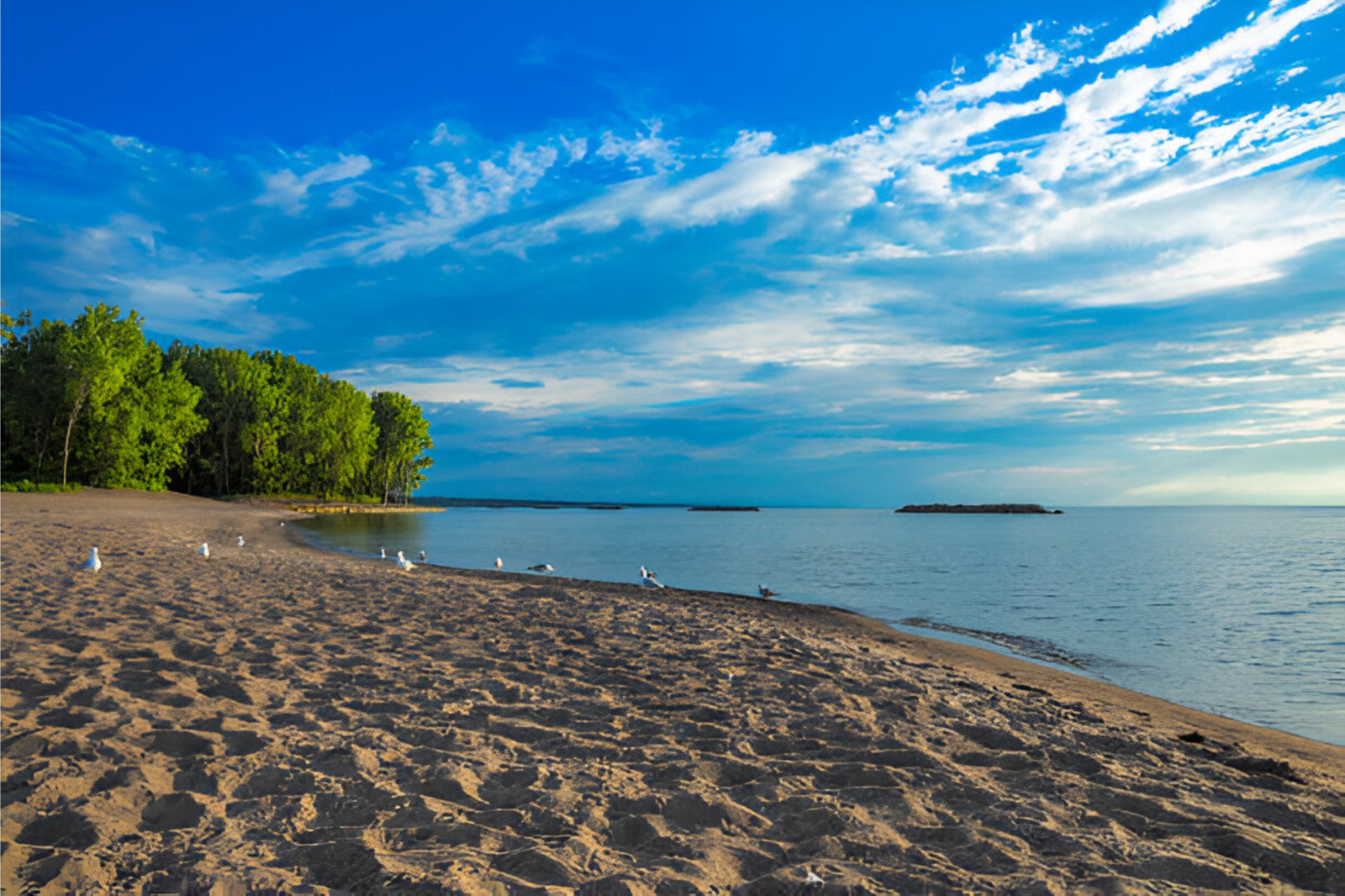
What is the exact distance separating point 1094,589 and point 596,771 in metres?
20.1

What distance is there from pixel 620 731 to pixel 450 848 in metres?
2.13

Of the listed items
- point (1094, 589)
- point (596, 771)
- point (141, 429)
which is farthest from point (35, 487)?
point (1094, 589)

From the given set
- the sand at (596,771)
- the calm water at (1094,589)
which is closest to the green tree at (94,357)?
the calm water at (1094,589)

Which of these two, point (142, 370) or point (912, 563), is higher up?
point (142, 370)

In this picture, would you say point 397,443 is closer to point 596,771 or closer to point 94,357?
point 94,357

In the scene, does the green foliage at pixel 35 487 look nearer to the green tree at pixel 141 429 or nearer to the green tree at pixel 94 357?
the green tree at pixel 94 357

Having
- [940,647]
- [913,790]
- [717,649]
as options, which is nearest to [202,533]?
[717,649]

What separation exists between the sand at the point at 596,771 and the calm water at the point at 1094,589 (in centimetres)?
247

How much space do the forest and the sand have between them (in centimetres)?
4481

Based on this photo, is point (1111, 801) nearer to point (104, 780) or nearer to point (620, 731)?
point (620, 731)

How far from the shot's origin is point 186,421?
178 ft

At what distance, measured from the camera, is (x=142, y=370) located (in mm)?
50719

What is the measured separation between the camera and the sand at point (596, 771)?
3.36m

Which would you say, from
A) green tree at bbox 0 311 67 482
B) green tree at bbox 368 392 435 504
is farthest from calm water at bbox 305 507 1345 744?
green tree at bbox 368 392 435 504
